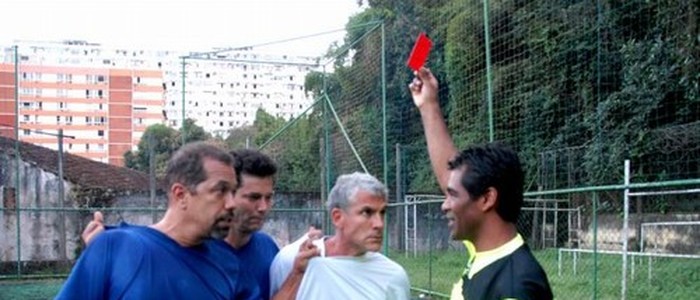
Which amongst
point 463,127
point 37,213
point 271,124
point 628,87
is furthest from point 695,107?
point 37,213

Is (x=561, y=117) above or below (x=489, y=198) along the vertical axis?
above

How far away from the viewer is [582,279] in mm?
11953

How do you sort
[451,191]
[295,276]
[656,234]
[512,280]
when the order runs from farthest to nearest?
[656,234], [295,276], [451,191], [512,280]

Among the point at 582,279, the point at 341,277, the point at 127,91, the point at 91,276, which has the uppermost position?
the point at 127,91

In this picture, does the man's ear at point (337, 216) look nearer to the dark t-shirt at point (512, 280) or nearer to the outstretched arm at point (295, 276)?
the outstretched arm at point (295, 276)

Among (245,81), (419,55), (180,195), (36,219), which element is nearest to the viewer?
(180,195)

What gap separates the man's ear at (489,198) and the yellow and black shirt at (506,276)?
0.39 ft

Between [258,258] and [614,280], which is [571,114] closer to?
[614,280]

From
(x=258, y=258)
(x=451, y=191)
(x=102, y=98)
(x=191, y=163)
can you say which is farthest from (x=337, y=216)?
(x=102, y=98)

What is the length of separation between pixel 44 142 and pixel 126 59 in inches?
1900

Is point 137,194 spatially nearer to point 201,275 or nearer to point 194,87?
point 194,87

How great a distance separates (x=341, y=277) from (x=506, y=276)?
3.76 ft

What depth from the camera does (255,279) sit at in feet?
10.4

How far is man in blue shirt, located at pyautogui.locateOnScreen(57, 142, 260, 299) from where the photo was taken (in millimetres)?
2412
